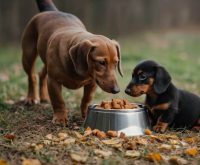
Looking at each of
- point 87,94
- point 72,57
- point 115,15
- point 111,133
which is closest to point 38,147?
point 111,133

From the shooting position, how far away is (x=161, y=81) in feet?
20.1

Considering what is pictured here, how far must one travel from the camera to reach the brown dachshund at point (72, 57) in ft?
19.4

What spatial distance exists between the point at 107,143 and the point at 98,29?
14561 millimetres

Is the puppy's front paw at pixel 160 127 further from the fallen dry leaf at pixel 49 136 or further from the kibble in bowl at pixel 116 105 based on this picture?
the fallen dry leaf at pixel 49 136

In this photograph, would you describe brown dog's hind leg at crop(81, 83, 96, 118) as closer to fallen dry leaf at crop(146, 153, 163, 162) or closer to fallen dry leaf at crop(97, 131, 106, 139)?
fallen dry leaf at crop(97, 131, 106, 139)

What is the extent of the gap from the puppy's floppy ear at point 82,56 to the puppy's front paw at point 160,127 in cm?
101

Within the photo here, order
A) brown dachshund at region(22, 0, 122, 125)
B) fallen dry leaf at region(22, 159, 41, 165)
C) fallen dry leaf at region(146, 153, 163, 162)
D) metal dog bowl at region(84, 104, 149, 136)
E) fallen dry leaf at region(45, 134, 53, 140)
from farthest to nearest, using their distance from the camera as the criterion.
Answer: brown dachshund at region(22, 0, 122, 125) < metal dog bowl at region(84, 104, 149, 136) < fallen dry leaf at region(45, 134, 53, 140) < fallen dry leaf at region(146, 153, 163, 162) < fallen dry leaf at region(22, 159, 41, 165)

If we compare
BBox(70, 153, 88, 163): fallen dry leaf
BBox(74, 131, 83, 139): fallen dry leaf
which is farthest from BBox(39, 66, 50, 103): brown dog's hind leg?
BBox(70, 153, 88, 163): fallen dry leaf

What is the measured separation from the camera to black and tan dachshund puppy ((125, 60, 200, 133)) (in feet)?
20.0

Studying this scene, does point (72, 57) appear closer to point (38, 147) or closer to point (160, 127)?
point (160, 127)

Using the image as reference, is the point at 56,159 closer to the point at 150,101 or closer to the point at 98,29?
the point at 150,101

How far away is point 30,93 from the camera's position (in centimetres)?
795

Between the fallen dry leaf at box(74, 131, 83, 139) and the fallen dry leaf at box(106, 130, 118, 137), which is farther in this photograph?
the fallen dry leaf at box(106, 130, 118, 137)

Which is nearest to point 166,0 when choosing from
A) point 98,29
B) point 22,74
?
point 98,29
